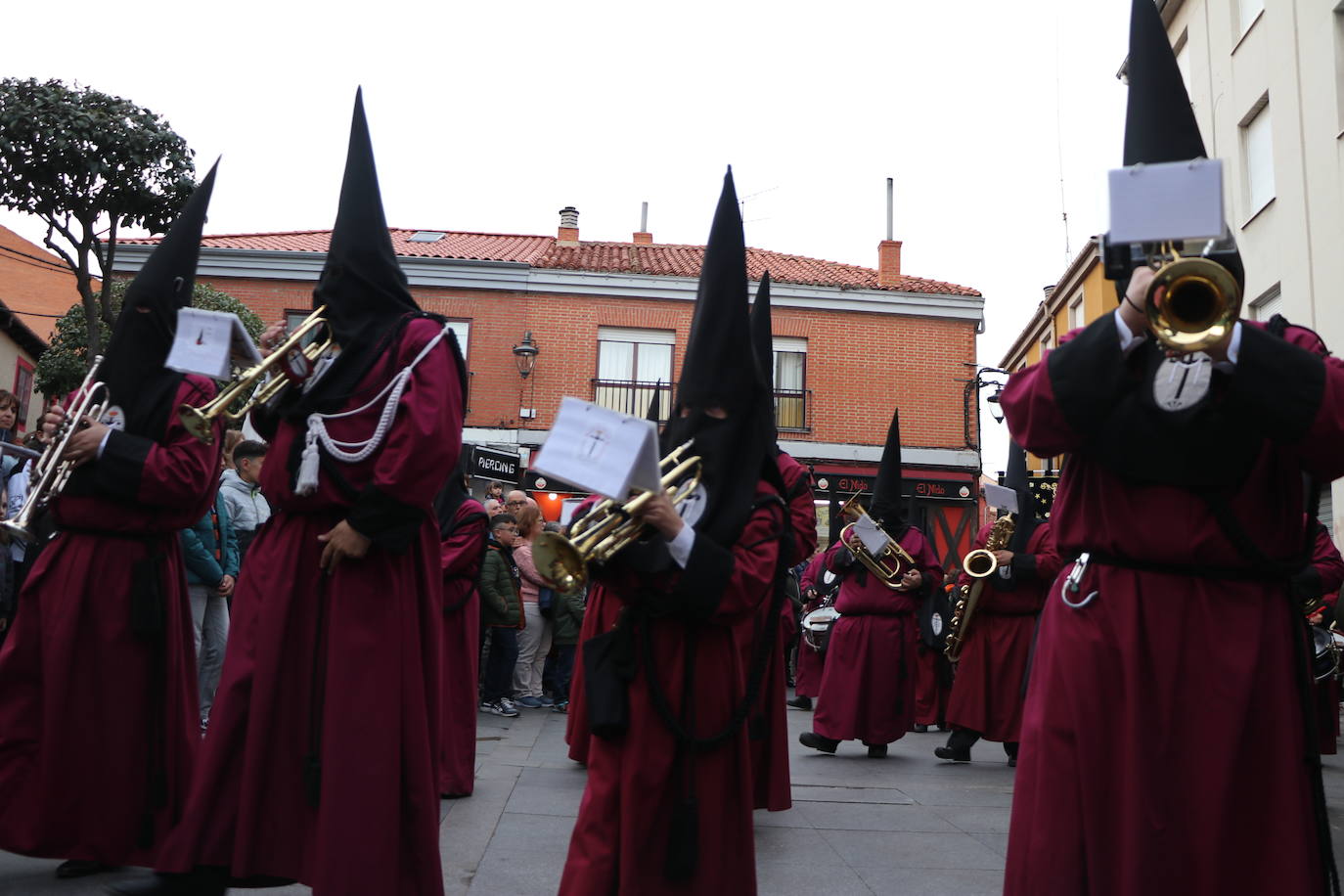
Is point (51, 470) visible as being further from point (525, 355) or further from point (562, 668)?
point (525, 355)

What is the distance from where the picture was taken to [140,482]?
4.64m

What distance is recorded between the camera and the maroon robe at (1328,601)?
27.6 ft

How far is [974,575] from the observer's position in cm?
937

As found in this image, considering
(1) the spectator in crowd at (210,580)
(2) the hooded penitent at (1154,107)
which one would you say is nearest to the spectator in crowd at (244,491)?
(1) the spectator in crowd at (210,580)

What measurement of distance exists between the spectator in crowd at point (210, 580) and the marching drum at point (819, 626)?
21.3 ft

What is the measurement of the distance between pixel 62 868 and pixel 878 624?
21.9ft

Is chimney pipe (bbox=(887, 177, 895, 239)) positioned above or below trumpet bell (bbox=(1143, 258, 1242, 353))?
above

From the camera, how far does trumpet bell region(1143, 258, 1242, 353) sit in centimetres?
265

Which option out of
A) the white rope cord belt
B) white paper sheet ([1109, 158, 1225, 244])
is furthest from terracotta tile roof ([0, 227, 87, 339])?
white paper sheet ([1109, 158, 1225, 244])

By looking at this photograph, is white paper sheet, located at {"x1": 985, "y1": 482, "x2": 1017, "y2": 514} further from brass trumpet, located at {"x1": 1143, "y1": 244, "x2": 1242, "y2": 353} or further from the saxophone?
brass trumpet, located at {"x1": 1143, "y1": 244, "x2": 1242, "y2": 353}

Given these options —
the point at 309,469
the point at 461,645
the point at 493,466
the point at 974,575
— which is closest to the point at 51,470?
the point at 309,469

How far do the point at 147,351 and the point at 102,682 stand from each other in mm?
1363

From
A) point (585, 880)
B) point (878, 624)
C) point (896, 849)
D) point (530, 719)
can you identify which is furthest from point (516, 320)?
point (585, 880)

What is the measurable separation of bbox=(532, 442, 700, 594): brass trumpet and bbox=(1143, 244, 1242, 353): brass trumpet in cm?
149
